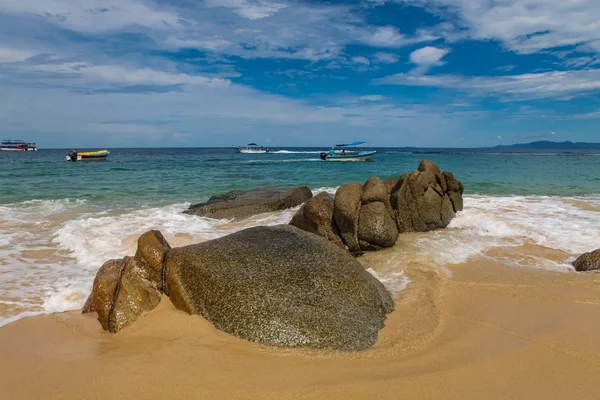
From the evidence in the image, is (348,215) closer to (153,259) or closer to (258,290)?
(258,290)

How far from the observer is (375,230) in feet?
33.7

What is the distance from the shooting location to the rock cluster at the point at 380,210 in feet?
34.3

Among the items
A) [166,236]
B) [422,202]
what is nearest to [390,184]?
[422,202]

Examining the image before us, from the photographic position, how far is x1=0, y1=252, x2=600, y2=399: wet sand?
4191 mm

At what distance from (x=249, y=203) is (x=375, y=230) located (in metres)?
7.28

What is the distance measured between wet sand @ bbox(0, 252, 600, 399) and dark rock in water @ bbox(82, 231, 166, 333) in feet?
0.56

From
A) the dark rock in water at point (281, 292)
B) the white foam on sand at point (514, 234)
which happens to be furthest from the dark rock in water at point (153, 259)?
the white foam on sand at point (514, 234)

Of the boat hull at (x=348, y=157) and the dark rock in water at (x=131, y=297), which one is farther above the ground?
the boat hull at (x=348, y=157)

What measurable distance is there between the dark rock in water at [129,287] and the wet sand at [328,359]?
0.17 m

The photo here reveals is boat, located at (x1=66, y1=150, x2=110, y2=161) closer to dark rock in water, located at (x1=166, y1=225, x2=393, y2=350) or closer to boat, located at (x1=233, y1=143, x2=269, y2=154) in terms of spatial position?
boat, located at (x1=233, y1=143, x2=269, y2=154)

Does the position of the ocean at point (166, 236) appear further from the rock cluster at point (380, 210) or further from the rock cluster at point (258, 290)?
the rock cluster at point (258, 290)

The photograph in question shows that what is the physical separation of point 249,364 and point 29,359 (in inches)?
108

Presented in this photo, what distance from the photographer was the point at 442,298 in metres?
6.91

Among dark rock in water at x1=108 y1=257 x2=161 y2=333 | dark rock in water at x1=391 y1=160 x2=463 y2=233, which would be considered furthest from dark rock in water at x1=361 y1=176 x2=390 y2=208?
dark rock in water at x1=108 y1=257 x2=161 y2=333
